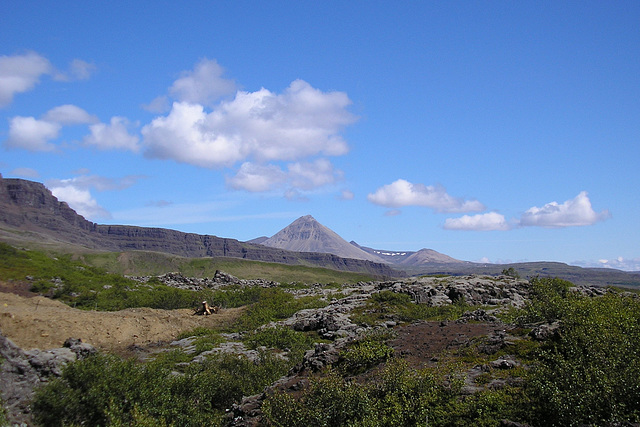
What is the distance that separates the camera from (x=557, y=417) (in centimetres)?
1049

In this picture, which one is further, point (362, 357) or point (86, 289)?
point (86, 289)

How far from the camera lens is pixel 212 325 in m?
39.8

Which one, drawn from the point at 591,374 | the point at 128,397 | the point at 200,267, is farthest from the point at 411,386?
the point at 200,267

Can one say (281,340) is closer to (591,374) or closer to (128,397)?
(128,397)

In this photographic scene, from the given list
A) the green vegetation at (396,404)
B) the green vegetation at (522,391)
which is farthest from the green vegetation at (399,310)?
the green vegetation at (396,404)

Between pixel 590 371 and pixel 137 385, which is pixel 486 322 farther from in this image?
pixel 137 385

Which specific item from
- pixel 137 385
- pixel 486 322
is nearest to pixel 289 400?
pixel 137 385

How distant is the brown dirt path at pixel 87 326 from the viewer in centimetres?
2795

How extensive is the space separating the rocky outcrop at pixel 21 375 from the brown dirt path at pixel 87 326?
11.6 m

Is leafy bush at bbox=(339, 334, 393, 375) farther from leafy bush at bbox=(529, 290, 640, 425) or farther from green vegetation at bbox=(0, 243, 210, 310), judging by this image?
green vegetation at bbox=(0, 243, 210, 310)

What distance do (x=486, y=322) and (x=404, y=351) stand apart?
22.7ft

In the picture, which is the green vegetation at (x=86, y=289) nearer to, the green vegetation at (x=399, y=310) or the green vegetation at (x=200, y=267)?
the green vegetation at (x=399, y=310)

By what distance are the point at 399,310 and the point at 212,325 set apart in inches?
727

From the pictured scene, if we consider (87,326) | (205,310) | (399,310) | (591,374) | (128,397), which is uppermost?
(591,374)
